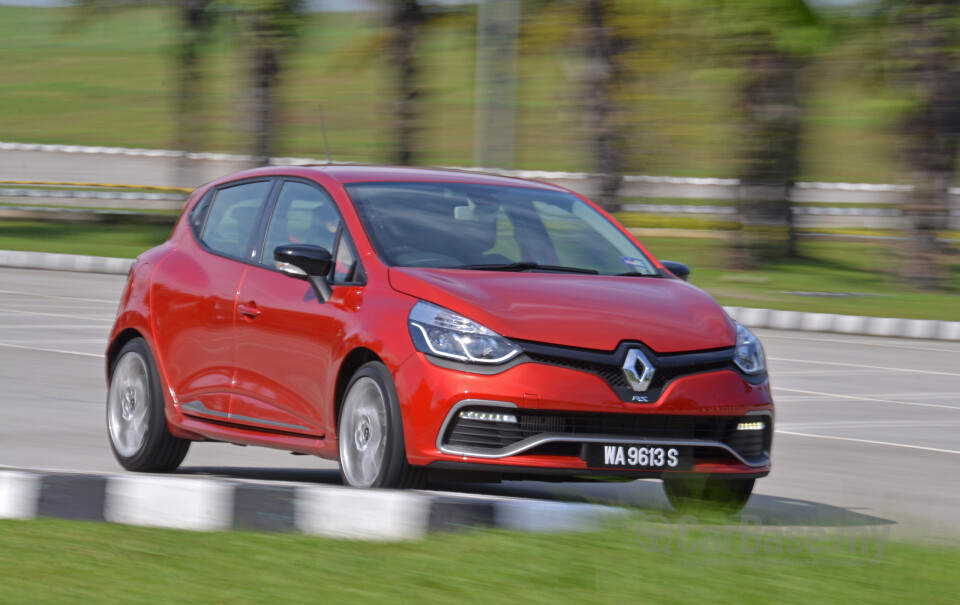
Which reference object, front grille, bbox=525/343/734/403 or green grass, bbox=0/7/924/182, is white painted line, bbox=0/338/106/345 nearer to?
front grille, bbox=525/343/734/403

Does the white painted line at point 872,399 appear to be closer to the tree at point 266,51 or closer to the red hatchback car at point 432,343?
the red hatchback car at point 432,343

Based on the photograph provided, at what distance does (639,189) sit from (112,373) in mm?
45690

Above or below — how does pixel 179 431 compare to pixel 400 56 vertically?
below

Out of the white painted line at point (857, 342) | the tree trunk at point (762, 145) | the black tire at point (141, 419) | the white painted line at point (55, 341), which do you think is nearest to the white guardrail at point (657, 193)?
the tree trunk at point (762, 145)

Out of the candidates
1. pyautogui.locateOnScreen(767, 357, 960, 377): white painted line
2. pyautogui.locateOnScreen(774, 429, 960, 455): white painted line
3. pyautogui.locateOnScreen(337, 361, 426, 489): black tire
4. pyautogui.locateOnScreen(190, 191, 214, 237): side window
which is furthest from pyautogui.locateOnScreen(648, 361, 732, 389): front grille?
pyautogui.locateOnScreen(767, 357, 960, 377): white painted line

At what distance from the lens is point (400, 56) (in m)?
30.7

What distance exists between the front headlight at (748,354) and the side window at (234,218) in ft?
8.16

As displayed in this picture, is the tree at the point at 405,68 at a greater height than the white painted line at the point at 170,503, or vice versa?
the tree at the point at 405,68

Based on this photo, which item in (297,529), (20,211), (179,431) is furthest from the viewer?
(20,211)

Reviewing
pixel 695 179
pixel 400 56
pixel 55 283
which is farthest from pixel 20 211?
pixel 695 179

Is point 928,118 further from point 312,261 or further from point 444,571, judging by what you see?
point 444,571

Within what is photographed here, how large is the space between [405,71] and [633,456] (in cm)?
2494

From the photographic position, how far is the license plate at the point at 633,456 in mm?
6406

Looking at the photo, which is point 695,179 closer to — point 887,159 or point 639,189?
point 639,189
